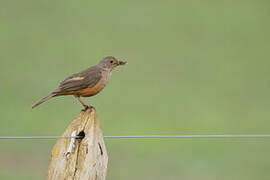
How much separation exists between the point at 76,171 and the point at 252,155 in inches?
526

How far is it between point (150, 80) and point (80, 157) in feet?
61.8

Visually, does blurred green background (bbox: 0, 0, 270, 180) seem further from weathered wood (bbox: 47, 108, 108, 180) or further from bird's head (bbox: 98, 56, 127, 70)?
weathered wood (bbox: 47, 108, 108, 180)

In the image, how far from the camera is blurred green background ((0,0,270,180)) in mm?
18391

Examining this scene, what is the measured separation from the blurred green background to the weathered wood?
10418 millimetres

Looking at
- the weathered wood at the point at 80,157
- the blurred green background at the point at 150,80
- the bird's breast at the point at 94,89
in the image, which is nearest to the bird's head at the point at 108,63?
the bird's breast at the point at 94,89

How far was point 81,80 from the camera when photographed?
22.9 feet

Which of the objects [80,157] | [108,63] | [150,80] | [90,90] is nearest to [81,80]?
[90,90]

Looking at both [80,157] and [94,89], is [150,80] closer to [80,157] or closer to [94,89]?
[94,89]

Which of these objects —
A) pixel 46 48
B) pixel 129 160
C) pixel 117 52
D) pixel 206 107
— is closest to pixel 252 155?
pixel 129 160

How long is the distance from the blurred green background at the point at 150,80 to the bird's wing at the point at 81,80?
9.07m

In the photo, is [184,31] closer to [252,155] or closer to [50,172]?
[252,155]

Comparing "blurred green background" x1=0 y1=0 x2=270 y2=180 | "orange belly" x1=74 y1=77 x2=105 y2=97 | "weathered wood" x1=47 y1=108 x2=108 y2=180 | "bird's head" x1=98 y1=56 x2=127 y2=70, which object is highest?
"blurred green background" x1=0 y1=0 x2=270 y2=180

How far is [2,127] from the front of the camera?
19844 mm

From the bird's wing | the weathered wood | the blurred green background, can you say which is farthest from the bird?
the blurred green background
